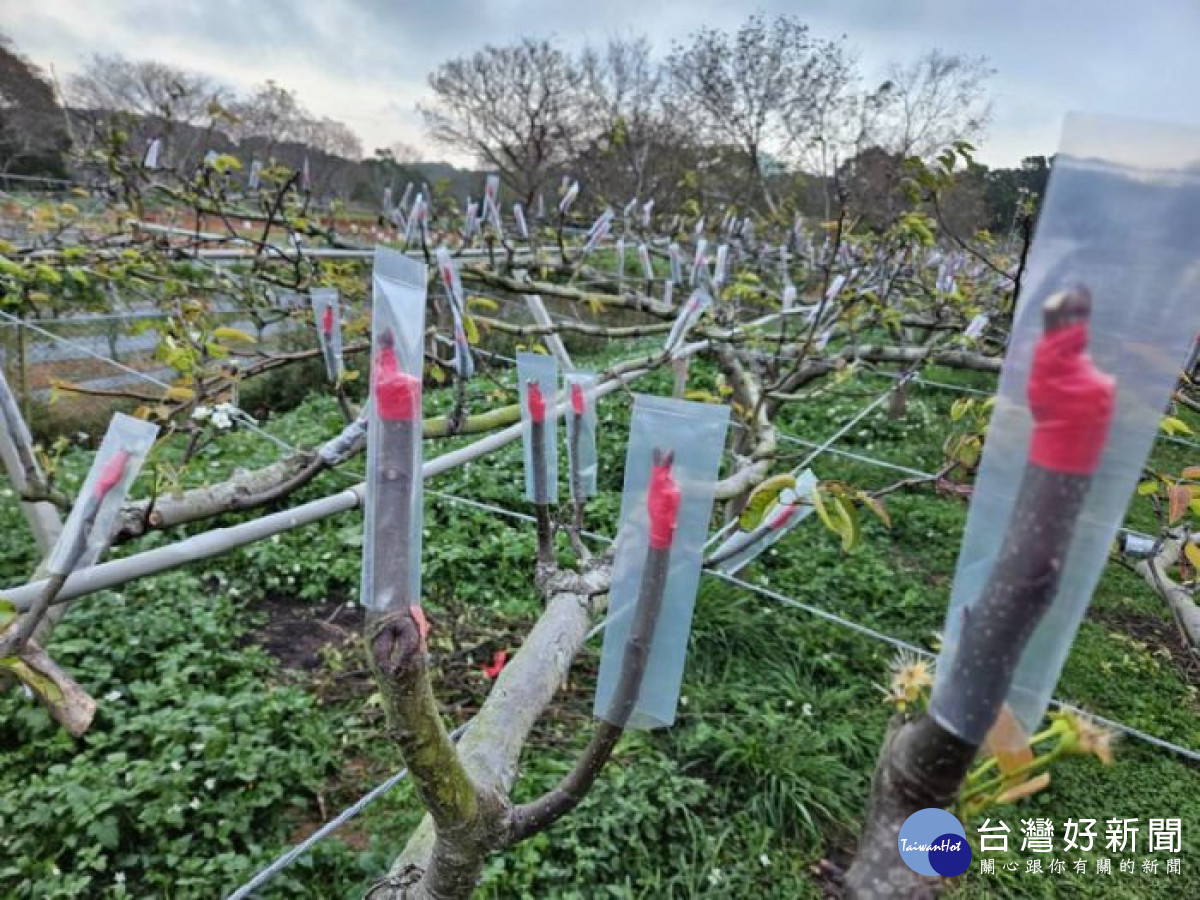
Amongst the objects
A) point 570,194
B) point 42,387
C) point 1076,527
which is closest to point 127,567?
point 1076,527

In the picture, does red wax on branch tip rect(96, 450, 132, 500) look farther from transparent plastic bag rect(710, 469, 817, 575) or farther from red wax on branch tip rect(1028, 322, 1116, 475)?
red wax on branch tip rect(1028, 322, 1116, 475)

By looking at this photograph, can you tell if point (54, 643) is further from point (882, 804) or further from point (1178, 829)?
point (1178, 829)

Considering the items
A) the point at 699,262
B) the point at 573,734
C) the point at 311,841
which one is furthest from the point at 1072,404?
the point at 699,262

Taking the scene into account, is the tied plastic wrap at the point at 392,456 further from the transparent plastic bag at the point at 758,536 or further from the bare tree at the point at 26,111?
the bare tree at the point at 26,111

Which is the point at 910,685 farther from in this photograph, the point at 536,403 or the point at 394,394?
the point at 536,403

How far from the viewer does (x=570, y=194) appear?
3.76m

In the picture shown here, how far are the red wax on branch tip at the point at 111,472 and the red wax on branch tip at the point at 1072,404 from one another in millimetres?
1131

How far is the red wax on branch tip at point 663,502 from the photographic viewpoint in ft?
2.10

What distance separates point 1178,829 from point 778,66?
1311cm

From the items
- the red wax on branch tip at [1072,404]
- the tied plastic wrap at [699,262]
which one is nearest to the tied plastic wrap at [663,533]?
the red wax on branch tip at [1072,404]

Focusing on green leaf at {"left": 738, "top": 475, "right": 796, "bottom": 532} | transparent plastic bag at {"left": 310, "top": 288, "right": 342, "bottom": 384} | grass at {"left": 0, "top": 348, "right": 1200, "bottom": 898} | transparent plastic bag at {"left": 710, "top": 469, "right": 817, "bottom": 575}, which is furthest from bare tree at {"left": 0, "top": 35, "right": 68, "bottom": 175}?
green leaf at {"left": 738, "top": 475, "right": 796, "bottom": 532}

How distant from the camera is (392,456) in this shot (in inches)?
22.8

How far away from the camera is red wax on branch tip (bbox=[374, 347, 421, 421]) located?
577 millimetres

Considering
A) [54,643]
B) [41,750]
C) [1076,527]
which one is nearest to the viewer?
[1076,527]
